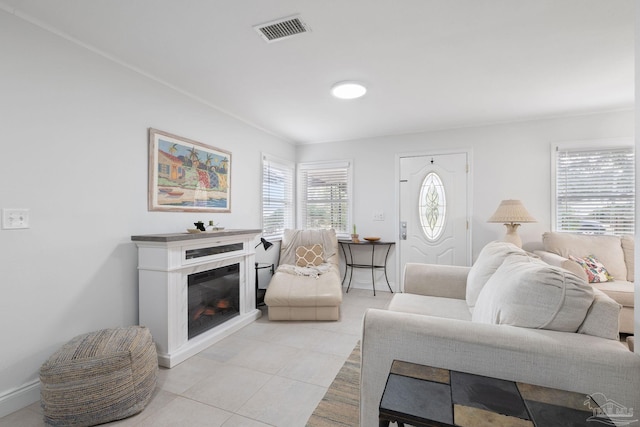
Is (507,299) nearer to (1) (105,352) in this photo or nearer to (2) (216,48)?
(1) (105,352)

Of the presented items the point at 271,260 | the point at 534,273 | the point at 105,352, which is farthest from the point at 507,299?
the point at 271,260

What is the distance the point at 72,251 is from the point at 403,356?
2.25 metres

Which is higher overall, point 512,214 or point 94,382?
point 512,214

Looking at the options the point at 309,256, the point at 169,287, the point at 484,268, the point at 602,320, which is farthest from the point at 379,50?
the point at 309,256

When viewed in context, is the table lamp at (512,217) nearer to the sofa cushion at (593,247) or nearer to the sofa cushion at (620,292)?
the sofa cushion at (593,247)

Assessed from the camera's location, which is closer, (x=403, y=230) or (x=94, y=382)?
(x=94, y=382)

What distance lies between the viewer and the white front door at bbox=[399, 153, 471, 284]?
4062mm

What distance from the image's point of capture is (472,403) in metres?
0.86

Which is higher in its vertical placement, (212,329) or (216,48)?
(216,48)

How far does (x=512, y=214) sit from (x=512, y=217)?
4cm

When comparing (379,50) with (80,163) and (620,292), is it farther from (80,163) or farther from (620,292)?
(620,292)

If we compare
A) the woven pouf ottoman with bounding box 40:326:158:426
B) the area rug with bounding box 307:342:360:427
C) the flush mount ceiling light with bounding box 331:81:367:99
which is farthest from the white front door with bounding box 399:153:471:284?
the woven pouf ottoman with bounding box 40:326:158:426

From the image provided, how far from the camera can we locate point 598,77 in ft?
8.54

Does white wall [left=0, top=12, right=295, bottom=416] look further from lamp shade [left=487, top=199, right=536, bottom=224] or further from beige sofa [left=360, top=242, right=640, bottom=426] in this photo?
lamp shade [left=487, top=199, right=536, bottom=224]
